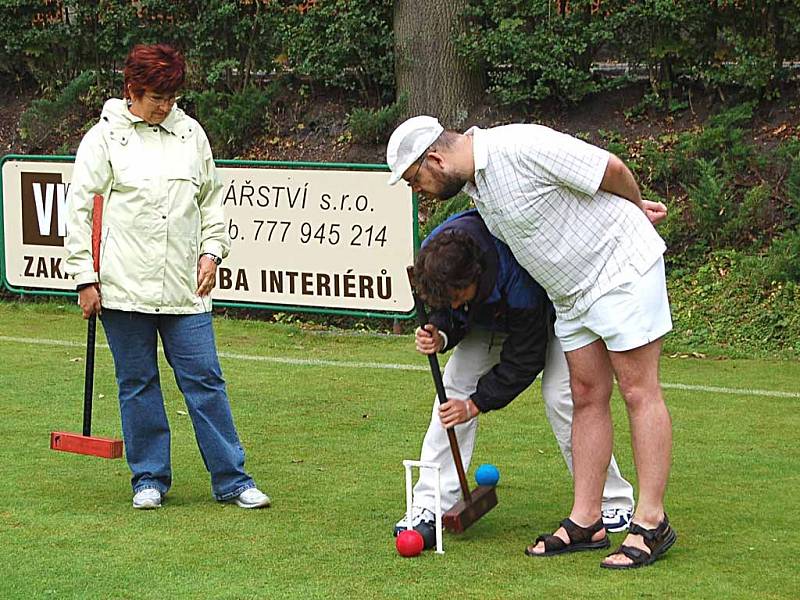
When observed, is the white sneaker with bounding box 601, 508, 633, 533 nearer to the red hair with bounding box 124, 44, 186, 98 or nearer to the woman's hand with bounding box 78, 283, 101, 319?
the woman's hand with bounding box 78, 283, 101, 319

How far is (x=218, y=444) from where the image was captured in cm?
607

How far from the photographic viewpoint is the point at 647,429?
16.7 ft

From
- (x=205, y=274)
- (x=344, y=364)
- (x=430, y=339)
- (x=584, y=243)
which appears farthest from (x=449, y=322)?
(x=344, y=364)

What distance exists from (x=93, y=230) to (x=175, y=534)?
1284 millimetres

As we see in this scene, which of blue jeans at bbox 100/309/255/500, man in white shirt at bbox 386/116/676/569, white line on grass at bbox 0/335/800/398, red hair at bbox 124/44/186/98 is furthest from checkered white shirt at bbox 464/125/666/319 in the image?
white line on grass at bbox 0/335/800/398

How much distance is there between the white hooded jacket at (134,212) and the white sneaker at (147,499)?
31.0 inches

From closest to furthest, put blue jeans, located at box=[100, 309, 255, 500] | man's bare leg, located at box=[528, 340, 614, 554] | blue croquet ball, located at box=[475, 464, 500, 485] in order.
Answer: man's bare leg, located at box=[528, 340, 614, 554] < blue croquet ball, located at box=[475, 464, 500, 485] < blue jeans, located at box=[100, 309, 255, 500]

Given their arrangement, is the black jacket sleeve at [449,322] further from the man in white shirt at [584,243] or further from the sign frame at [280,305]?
the sign frame at [280,305]

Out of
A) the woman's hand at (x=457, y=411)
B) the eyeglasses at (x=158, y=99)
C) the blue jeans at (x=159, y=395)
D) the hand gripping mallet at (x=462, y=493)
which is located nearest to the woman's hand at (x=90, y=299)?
the blue jeans at (x=159, y=395)

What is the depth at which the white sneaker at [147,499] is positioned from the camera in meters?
6.05

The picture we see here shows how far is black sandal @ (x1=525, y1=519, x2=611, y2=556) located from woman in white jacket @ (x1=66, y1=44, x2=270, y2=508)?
1.37 meters

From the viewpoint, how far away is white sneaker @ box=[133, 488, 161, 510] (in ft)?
19.9

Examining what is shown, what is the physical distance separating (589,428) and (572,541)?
42cm

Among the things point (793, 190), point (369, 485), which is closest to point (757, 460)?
point (369, 485)
